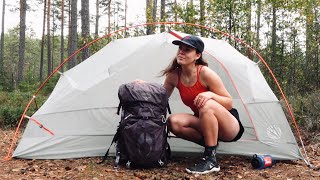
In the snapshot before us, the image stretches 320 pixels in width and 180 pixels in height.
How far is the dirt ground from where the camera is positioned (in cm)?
321

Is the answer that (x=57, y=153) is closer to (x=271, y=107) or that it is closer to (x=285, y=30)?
(x=271, y=107)

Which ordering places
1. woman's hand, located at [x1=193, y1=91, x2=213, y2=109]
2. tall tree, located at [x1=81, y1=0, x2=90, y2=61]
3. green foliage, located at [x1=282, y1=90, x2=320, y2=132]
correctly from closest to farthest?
woman's hand, located at [x1=193, y1=91, x2=213, y2=109] → green foliage, located at [x1=282, y1=90, x2=320, y2=132] → tall tree, located at [x1=81, y1=0, x2=90, y2=61]

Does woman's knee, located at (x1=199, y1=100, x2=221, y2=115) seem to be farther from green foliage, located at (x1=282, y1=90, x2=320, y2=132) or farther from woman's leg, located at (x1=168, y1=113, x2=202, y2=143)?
green foliage, located at (x1=282, y1=90, x2=320, y2=132)

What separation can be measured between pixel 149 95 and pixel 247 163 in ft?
4.52

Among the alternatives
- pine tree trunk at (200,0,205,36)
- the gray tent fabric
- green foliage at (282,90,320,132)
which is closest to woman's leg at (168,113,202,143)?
the gray tent fabric

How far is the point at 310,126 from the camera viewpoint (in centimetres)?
527

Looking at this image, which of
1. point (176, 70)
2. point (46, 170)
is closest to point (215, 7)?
point (176, 70)

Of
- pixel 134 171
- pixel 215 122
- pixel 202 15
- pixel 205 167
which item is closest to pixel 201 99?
pixel 215 122

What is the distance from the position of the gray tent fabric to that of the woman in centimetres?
57

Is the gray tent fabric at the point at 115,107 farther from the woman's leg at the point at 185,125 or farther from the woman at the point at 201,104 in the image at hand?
the woman's leg at the point at 185,125

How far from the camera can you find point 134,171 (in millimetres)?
3342

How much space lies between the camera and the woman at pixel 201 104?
10.4ft

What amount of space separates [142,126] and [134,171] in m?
0.47

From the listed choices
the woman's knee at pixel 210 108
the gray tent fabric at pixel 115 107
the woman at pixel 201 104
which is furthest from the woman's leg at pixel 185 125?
the gray tent fabric at pixel 115 107
